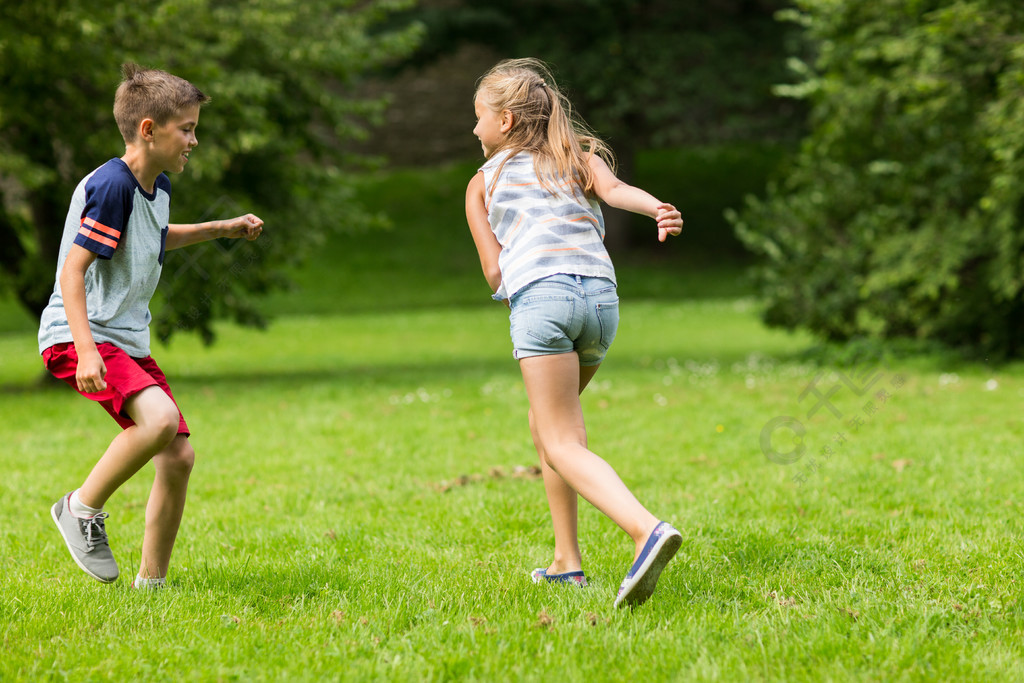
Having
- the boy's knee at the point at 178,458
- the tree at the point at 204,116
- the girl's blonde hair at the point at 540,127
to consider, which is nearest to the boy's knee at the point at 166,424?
the boy's knee at the point at 178,458

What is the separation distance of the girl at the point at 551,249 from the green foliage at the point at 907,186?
23.0 feet

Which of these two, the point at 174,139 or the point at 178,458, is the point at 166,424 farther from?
the point at 174,139

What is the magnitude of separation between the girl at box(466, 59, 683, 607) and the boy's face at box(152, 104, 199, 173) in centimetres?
97

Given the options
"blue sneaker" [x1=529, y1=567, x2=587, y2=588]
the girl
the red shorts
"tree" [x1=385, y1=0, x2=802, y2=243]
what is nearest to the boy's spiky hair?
the red shorts

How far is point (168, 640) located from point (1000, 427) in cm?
594

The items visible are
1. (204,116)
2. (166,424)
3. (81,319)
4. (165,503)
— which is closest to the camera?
(81,319)

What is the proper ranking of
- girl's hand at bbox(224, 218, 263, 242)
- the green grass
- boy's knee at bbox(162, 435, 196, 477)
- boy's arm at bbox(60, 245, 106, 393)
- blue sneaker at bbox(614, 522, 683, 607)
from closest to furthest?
the green grass → blue sneaker at bbox(614, 522, 683, 607) → boy's arm at bbox(60, 245, 106, 393) → boy's knee at bbox(162, 435, 196, 477) → girl's hand at bbox(224, 218, 263, 242)

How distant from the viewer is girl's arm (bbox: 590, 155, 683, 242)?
9.69 ft

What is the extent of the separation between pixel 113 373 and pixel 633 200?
176cm

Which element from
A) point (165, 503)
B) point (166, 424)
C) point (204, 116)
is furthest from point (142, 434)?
point (204, 116)

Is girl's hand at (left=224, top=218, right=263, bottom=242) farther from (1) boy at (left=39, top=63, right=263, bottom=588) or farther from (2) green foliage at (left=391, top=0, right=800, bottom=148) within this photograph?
(2) green foliage at (left=391, top=0, right=800, bottom=148)

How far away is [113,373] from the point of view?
321 centimetres

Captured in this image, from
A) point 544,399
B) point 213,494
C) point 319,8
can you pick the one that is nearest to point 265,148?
point 319,8

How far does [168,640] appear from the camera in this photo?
291 cm
